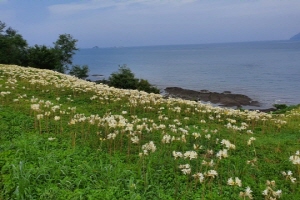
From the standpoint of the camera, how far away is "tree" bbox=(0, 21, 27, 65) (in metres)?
40.8

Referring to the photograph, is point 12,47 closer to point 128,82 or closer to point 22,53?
point 22,53

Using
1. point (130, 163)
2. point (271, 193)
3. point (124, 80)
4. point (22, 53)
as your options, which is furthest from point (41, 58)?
point (271, 193)

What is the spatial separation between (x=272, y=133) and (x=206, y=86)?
134 ft

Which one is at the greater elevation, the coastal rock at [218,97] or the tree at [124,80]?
the tree at [124,80]

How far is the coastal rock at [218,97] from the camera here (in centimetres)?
3722

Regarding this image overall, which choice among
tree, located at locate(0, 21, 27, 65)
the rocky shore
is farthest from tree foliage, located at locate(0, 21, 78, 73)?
the rocky shore

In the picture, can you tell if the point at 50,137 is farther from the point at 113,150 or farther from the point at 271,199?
the point at 271,199

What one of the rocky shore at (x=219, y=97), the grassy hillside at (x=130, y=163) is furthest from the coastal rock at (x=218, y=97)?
the grassy hillside at (x=130, y=163)

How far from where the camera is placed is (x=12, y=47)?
42344mm

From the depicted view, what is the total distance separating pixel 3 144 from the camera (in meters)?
6.48

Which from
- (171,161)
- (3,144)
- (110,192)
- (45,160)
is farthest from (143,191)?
(3,144)

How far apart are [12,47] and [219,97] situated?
32.2 metres

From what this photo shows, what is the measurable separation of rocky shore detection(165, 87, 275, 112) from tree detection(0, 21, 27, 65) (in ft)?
79.5

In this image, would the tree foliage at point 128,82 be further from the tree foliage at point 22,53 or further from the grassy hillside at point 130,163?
the grassy hillside at point 130,163
